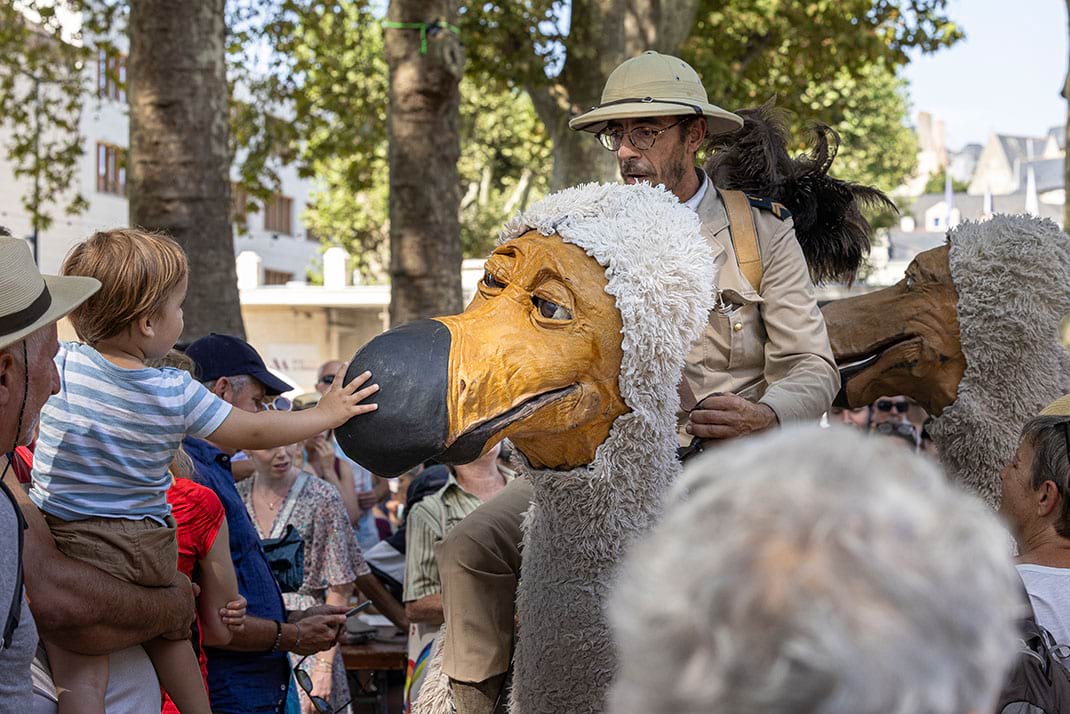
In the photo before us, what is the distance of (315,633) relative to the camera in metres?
4.46

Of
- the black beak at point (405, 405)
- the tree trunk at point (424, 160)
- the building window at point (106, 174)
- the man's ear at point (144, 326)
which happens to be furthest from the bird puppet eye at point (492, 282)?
the building window at point (106, 174)

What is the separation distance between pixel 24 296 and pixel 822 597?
211 cm

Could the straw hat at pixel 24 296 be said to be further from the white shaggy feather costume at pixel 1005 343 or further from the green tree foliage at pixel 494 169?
the green tree foliage at pixel 494 169

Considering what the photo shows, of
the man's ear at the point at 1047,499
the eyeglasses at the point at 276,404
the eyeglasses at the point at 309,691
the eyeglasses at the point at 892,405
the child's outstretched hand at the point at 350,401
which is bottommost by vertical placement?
the eyeglasses at the point at 309,691

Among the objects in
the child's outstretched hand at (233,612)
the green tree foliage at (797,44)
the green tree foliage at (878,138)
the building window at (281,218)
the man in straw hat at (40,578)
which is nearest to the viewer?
the man in straw hat at (40,578)

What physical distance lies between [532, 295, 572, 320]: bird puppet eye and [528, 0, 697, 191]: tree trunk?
10174 millimetres

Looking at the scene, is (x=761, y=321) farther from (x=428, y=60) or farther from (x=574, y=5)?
(x=574, y=5)

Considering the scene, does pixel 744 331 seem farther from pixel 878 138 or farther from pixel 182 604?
pixel 878 138

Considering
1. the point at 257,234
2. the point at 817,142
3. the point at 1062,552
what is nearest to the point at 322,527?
the point at 817,142

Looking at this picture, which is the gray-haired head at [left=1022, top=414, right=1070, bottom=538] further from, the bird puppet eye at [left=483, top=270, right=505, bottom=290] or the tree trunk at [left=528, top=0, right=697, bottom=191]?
the tree trunk at [left=528, top=0, right=697, bottom=191]

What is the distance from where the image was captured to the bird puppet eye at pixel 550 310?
2.73 m

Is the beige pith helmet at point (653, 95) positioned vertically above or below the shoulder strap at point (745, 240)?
above

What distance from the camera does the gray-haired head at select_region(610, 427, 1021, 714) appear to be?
1063mm

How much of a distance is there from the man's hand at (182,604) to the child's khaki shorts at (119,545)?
4.0 inches
